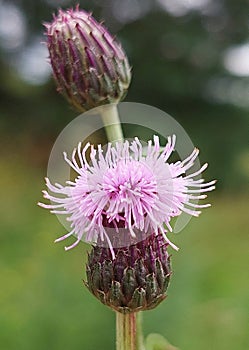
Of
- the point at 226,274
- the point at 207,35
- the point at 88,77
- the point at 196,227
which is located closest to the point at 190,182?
the point at 88,77

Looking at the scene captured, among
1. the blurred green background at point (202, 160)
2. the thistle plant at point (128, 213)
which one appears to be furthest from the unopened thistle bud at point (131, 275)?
the blurred green background at point (202, 160)

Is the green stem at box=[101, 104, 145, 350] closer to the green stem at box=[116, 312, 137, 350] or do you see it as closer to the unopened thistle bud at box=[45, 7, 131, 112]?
the green stem at box=[116, 312, 137, 350]

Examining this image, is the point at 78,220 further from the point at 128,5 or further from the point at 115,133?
the point at 128,5

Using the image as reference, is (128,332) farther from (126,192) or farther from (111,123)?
(111,123)

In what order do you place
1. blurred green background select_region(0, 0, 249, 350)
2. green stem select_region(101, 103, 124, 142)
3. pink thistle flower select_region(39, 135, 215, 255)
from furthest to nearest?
blurred green background select_region(0, 0, 249, 350)
green stem select_region(101, 103, 124, 142)
pink thistle flower select_region(39, 135, 215, 255)

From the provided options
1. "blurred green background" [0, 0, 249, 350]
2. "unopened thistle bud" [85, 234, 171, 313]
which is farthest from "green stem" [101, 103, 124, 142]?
"blurred green background" [0, 0, 249, 350]
